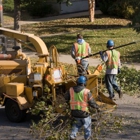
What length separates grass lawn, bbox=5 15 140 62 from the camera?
893 inches

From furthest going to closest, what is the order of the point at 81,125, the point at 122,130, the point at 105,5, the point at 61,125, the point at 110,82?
the point at 105,5, the point at 110,82, the point at 122,130, the point at 61,125, the point at 81,125

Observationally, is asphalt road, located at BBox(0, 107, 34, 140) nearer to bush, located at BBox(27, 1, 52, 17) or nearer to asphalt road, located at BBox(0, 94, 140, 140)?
asphalt road, located at BBox(0, 94, 140, 140)

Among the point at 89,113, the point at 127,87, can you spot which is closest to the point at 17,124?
the point at 89,113

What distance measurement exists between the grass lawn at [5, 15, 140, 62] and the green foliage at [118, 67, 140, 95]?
3464 millimetres

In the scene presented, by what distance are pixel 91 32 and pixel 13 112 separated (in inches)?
630

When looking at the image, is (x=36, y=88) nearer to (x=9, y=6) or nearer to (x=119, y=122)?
(x=119, y=122)

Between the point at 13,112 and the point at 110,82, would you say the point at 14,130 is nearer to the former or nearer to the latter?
the point at 13,112

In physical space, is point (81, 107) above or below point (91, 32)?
below

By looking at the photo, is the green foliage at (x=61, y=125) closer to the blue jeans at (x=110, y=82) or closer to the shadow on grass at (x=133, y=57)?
the blue jeans at (x=110, y=82)

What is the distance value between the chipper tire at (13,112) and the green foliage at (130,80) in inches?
172

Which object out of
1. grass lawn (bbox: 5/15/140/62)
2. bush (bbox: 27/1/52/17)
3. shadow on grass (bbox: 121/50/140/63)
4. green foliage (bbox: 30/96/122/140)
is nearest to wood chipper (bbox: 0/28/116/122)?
green foliage (bbox: 30/96/122/140)

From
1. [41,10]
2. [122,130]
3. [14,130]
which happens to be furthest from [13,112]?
[41,10]

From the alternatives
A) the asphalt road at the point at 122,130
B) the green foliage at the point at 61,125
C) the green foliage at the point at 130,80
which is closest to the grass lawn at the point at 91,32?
the green foliage at the point at 130,80

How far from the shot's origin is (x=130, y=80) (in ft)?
53.1
